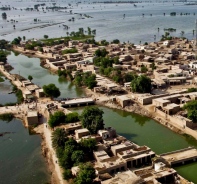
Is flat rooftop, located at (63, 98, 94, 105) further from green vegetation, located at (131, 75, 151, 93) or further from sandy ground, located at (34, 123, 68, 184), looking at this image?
sandy ground, located at (34, 123, 68, 184)

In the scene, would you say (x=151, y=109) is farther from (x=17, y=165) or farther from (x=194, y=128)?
(x=17, y=165)

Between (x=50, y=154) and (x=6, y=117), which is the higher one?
(x=6, y=117)

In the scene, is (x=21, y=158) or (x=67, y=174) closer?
(x=67, y=174)

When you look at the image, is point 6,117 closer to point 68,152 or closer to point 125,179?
point 68,152

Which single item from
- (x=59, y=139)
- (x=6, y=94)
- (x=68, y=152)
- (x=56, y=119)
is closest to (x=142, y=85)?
(x=56, y=119)

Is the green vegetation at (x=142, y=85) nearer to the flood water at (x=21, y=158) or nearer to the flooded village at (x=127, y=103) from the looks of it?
the flooded village at (x=127, y=103)

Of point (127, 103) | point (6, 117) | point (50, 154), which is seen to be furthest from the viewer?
point (127, 103)

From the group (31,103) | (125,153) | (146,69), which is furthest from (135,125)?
(146,69)

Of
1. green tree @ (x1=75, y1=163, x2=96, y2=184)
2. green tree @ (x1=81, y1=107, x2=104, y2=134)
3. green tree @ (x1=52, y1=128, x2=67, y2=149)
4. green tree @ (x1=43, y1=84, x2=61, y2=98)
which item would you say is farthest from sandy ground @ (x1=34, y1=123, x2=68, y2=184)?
green tree @ (x1=43, y1=84, x2=61, y2=98)

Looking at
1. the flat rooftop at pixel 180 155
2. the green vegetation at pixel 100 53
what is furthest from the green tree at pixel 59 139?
the green vegetation at pixel 100 53
